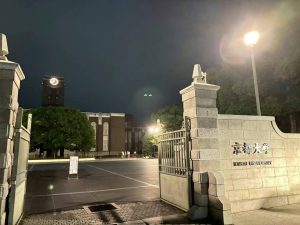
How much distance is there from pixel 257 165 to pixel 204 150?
2.35 meters

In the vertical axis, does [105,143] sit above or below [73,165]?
above

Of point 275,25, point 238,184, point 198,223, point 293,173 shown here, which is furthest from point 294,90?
point 198,223

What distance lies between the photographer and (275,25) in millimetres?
20594

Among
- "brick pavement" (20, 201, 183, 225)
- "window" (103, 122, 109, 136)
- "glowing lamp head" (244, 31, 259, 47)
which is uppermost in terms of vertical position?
"window" (103, 122, 109, 136)

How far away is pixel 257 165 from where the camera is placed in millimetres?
8109

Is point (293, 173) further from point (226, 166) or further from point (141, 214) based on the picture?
point (141, 214)

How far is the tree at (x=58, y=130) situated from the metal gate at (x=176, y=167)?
4141 cm

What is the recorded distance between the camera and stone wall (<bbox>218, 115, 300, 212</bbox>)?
300 inches

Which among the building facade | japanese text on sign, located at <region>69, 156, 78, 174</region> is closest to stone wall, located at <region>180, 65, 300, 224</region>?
japanese text on sign, located at <region>69, 156, 78, 174</region>

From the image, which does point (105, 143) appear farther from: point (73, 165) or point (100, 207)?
point (100, 207)

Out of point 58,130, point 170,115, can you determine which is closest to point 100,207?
point 170,115

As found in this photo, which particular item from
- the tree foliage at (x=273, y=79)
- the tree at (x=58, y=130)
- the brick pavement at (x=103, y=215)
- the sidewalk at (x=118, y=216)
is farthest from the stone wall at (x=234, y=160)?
the tree at (x=58, y=130)

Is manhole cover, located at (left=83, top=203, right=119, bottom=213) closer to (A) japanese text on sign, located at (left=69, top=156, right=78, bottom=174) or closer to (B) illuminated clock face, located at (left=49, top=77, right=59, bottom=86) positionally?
(A) japanese text on sign, located at (left=69, top=156, right=78, bottom=174)

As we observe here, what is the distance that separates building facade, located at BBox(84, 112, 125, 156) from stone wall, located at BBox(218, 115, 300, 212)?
59.7 meters
